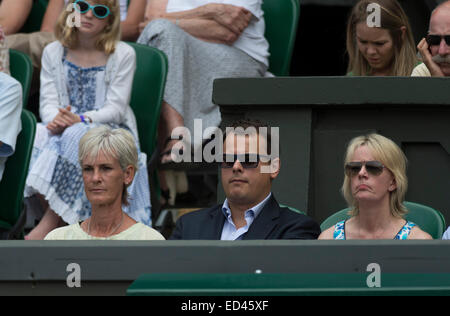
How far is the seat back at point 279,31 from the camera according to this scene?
6.18 metres

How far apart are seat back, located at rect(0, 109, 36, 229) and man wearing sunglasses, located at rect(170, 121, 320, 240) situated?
128 cm

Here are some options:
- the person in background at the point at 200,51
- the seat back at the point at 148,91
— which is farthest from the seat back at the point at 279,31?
the seat back at the point at 148,91

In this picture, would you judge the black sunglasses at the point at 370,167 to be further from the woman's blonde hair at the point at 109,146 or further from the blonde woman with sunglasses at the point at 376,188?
the woman's blonde hair at the point at 109,146

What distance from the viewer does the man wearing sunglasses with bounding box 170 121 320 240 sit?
3.73 meters

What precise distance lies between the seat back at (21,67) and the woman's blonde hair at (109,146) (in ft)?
4.61

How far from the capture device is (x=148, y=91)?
555 centimetres

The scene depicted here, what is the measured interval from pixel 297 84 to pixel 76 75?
144cm

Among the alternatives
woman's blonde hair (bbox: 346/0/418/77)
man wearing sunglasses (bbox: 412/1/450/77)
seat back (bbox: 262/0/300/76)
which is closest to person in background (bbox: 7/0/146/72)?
seat back (bbox: 262/0/300/76)

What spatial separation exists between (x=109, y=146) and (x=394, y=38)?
1.65 meters

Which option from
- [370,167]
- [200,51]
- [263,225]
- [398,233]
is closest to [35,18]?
[200,51]

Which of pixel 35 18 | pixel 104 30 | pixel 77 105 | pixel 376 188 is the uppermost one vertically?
pixel 35 18

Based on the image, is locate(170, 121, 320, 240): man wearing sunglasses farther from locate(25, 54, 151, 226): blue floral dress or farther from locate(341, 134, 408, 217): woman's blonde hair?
locate(25, 54, 151, 226): blue floral dress

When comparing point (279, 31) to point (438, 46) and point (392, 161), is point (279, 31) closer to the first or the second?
point (438, 46)
